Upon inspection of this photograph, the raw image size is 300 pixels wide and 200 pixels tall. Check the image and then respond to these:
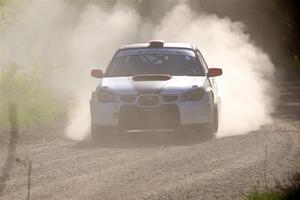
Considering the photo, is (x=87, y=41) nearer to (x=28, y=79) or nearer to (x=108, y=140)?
(x=28, y=79)

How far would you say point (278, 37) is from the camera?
50844 mm

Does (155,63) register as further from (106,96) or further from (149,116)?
(149,116)

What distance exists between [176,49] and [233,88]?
6.30 metres

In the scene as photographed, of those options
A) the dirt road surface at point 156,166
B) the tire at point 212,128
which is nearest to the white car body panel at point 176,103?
the tire at point 212,128

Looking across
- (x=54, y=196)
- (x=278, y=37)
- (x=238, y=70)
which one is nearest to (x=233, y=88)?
(x=238, y=70)

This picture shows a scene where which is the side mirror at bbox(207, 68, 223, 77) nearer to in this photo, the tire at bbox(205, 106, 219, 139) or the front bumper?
the tire at bbox(205, 106, 219, 139)

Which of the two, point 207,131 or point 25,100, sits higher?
point 207,131

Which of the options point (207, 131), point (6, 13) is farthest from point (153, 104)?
point (6, 13)

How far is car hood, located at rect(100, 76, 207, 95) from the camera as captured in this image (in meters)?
14.3

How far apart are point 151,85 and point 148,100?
0.28 m

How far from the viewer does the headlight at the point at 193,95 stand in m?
14.4

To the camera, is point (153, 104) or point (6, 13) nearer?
point (153, 104)

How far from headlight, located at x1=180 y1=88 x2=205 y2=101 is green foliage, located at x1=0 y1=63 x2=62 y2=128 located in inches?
140

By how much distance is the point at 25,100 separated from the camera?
19.1 m
